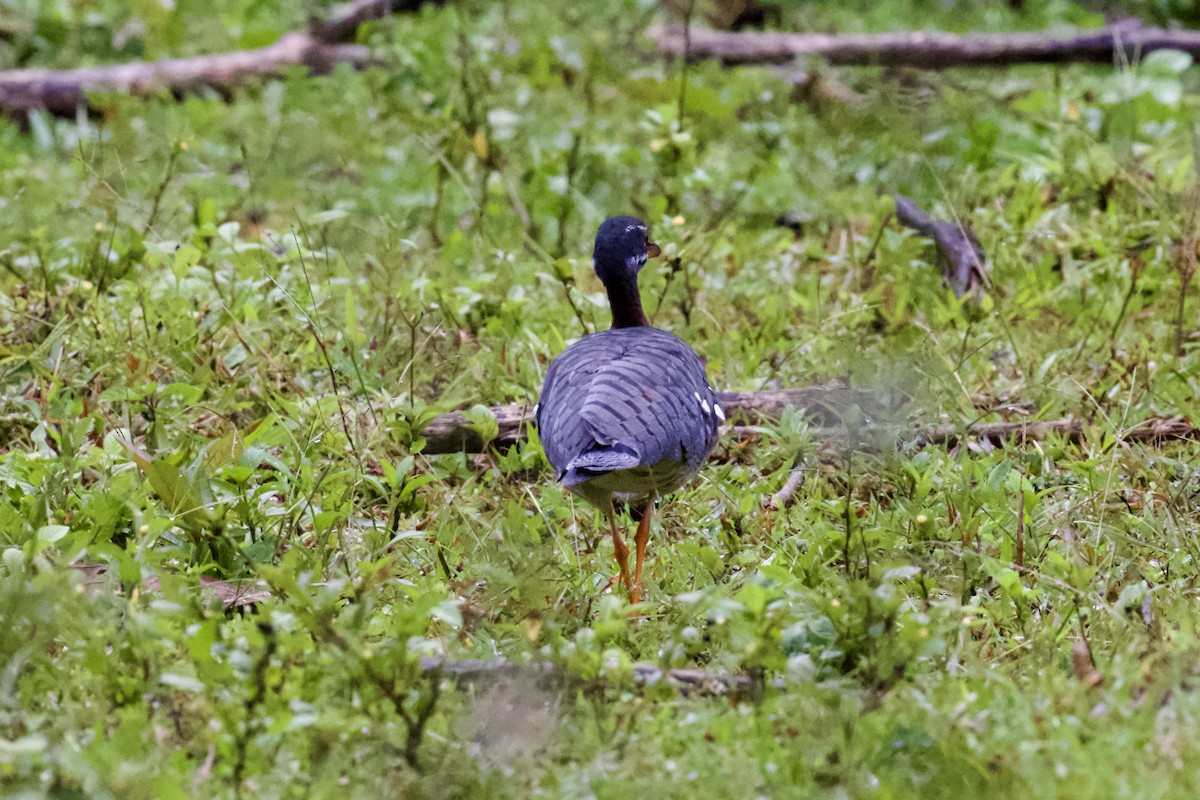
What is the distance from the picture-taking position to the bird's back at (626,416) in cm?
382

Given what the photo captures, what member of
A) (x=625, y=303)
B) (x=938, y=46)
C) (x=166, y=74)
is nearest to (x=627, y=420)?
(x=625, y=303)

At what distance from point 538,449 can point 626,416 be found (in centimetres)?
108

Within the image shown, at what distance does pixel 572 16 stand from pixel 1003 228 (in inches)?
186

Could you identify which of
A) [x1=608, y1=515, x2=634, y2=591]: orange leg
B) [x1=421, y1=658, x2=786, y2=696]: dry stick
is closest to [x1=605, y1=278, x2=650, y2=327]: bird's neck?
[x1=608, y1=515, x2=634, y2=591]: orange leg

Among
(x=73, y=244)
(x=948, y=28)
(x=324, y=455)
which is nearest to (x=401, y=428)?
(x=324, y=455)

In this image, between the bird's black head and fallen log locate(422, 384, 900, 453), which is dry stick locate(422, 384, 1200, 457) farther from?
the bird's black head

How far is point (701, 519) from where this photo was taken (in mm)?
4727

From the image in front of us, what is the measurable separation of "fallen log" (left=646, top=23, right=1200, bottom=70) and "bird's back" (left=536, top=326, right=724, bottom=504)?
15.3ft

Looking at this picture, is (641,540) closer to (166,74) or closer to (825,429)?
(825,429)

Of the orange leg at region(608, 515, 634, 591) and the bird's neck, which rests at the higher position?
the bird's neck

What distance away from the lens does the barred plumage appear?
382cm

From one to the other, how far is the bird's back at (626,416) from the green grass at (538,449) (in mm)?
294

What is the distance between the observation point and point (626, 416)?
Answer: 12.8 feet

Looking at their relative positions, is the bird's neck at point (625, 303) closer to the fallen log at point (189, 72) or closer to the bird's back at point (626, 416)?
the bird's back at point (626, 416)
